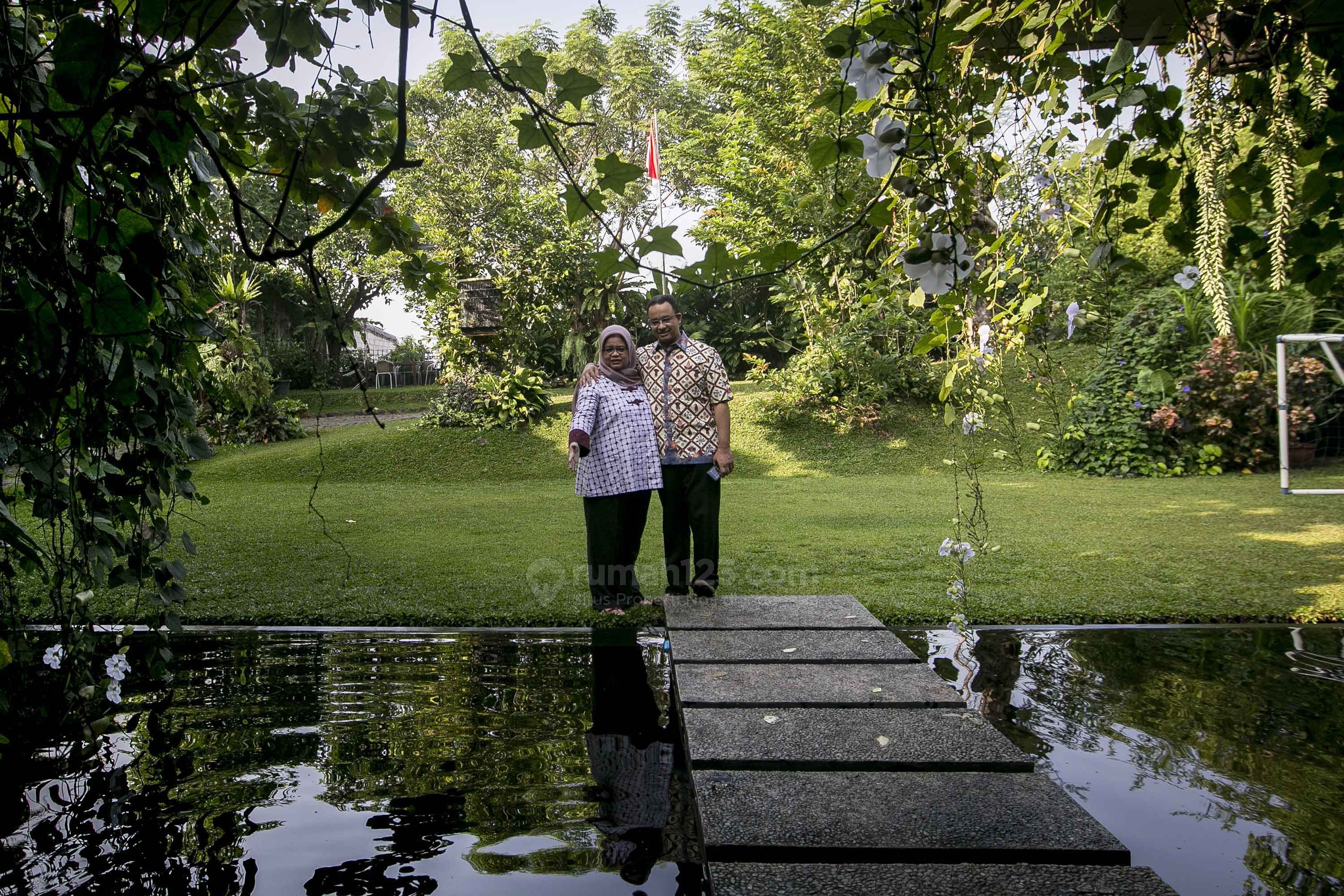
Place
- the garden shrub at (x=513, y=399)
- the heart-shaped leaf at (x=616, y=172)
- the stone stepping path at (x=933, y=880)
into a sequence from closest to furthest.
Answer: the heart-shaped leaf at (x=616, y=172) → the stone stepping path at (x=933, y=880) → the garden shrub at (x=513, y=399)

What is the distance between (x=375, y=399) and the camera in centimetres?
2109

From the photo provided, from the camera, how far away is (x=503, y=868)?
236cm

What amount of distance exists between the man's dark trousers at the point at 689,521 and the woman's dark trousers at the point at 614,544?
16 cm

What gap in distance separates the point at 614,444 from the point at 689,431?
0.41 metres

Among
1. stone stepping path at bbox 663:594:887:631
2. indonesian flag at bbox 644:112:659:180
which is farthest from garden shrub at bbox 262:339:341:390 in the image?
stone stepping path at bbox 663:594:887:631

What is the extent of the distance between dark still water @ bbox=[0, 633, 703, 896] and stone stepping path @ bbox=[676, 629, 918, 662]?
238mm

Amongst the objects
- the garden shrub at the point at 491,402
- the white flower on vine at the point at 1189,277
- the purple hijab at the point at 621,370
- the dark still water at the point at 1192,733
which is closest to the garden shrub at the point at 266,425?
the garden shrub at the point at 491,402

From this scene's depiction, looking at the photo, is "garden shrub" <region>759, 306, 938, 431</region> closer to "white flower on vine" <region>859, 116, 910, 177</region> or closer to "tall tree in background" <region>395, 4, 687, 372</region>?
"tall tree in background" <region>395, 4, 687, 372</region>

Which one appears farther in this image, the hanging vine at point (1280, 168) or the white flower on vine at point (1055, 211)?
the white flower on vine at point (1055, 211)

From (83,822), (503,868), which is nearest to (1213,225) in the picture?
(503,868)

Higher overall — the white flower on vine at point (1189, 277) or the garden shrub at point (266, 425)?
the white flower on vine at point (1189, 277)

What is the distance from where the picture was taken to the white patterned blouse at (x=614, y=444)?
5145mm

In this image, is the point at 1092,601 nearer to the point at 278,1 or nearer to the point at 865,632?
→ the point at 865,632

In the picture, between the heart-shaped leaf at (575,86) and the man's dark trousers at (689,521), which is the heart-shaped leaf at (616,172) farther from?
the man's dark trousers at (689,521)
